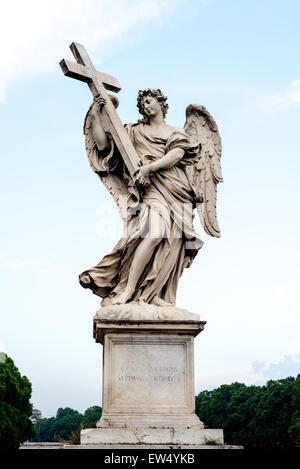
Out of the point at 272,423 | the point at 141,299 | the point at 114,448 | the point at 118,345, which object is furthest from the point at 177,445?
the point at 272,423

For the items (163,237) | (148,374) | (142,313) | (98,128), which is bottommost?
(148,374)

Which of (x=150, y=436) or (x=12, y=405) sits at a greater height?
(x=12, y=405)

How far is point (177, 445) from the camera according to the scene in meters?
7.49

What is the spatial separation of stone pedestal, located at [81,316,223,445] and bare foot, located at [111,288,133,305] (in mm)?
415

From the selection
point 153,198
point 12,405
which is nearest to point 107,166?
point 153,198

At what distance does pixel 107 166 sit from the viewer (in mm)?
9711

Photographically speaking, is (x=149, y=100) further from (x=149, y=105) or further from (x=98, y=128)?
(x=98, y=128)

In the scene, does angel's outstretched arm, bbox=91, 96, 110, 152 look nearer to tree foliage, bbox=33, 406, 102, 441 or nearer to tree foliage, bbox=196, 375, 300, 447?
tree foliage, bbox=196, 375, 300, 447

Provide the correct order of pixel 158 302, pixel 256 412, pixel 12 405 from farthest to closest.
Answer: pixel 256 412, pixel 12 405, pixel 158 302

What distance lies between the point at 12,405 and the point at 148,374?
2842 cm

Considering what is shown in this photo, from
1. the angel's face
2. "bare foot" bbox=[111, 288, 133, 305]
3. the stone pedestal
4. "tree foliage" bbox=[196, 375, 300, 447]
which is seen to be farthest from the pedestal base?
"tree foliage" bbox=[196, 375, 300, 447]

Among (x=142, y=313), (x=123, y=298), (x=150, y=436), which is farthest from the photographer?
(x=123, y=298)

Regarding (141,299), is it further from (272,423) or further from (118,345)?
(272,423)

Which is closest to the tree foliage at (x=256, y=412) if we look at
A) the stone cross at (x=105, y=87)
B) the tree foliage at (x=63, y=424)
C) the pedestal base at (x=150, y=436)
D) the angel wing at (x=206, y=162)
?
the angel wing at (x=206, y=162)
